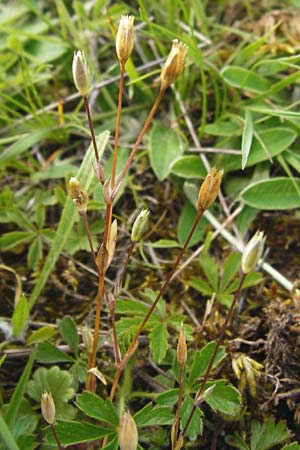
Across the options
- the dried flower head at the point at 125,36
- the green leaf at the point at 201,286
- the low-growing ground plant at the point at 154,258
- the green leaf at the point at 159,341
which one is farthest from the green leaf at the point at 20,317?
the dried flower head at the point at 125,36

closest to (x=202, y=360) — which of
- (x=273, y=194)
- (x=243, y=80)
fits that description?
(x=273, y=194)

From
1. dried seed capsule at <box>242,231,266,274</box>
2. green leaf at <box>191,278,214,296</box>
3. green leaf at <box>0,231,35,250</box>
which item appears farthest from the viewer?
green leaf at <box>0,231,35,250</box>

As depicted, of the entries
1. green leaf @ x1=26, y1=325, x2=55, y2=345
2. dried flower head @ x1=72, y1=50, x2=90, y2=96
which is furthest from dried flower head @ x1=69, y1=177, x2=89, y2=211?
green leaf @ x1=26, y1=325, x2=55, y2=345

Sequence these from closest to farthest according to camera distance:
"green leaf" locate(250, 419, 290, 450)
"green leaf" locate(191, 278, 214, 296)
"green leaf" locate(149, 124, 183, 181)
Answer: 1. "green leaf" locate(250, 419, 290, 450)
2. "green leaf" locate(191, 278, 214, 296)
3. "green leaf" locate(149, 124, 183, 181)

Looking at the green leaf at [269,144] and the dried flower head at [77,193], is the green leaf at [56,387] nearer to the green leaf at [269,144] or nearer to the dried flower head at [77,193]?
the dried flower head at [77,193]

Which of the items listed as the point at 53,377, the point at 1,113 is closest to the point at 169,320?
the point at 53,377

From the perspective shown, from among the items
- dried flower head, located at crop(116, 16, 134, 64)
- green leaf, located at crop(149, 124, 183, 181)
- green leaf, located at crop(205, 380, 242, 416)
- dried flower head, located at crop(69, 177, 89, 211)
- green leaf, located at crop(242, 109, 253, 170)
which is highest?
dried flower head, located at crop(116, 16, 134, 64)

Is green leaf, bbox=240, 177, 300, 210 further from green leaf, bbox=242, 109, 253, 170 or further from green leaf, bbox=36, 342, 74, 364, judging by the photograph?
green leaf, bbox=36, 342, 74, 364
